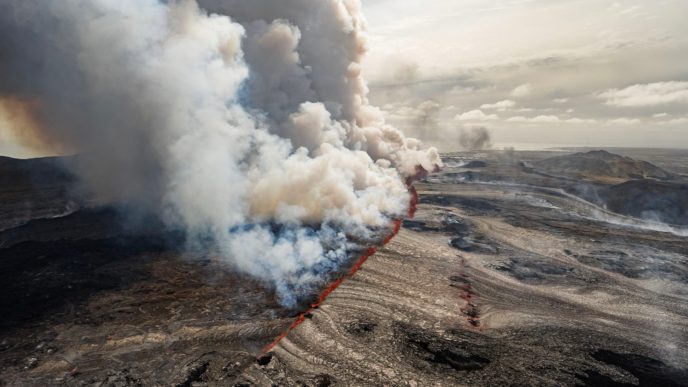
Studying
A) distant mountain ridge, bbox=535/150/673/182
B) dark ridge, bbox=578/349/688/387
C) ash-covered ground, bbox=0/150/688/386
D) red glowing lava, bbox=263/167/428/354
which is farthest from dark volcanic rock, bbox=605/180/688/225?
dark ridge, bbox=578/349/688/387

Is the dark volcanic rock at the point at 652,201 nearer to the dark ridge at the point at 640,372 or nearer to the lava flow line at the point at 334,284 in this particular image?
the lava flow line at the point at 334,284

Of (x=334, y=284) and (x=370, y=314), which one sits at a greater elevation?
(x=334, y=284)

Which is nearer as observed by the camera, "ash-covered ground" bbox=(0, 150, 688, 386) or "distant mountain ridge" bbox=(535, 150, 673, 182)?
"ash-covered ground" bbox=(0, 150, 688, 386)

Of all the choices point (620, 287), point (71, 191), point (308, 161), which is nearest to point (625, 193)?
point (620, 287)

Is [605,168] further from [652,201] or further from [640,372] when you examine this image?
[640,372]

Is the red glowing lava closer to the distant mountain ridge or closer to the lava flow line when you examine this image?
Result: the lava flow line

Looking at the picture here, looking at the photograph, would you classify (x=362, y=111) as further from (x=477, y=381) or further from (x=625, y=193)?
(x=477, y=381)

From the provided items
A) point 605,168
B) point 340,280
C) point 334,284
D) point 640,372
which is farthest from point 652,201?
point 334,284

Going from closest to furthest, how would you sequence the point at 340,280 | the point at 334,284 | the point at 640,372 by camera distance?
1. the point at 640,372
2. the point at 334,284
3. the point at 340,280

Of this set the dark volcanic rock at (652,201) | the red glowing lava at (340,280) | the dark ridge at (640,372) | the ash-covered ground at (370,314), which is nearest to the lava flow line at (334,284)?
the red glowing lava at (340,280)
